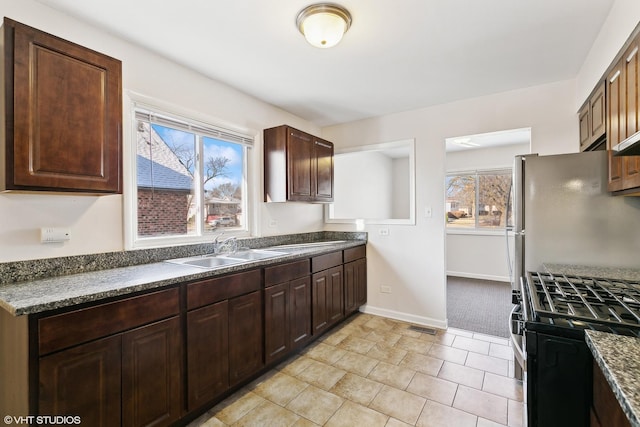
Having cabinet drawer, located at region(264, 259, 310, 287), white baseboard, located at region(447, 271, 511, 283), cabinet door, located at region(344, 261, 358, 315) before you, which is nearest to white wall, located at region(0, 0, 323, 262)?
cabinet drawer, located at region(264, 259, 310, 287)

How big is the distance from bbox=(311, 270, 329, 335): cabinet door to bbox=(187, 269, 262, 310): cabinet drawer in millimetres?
733

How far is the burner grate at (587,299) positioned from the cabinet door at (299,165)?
2.10 m

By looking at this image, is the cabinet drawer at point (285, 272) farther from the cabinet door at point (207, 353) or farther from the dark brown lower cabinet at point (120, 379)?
the dark brown lower cabinet at point (120, 379)

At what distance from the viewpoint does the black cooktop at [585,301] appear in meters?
1.02

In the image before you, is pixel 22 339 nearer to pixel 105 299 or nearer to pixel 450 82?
pixel 105 299

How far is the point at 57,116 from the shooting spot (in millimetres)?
1474

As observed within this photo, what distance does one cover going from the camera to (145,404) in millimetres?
1503

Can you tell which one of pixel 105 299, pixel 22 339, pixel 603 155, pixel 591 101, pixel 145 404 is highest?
pixel 591 101

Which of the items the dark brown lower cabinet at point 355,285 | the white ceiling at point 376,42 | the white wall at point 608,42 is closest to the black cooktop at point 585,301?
the white wall at point 608,42

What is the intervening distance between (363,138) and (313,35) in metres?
2.04

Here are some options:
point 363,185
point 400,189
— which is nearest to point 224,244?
point 363,185

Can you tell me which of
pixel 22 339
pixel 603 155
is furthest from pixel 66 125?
pixel 603 155

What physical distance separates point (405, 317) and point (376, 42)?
9.30ft

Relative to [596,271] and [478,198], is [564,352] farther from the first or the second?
[478,198]
